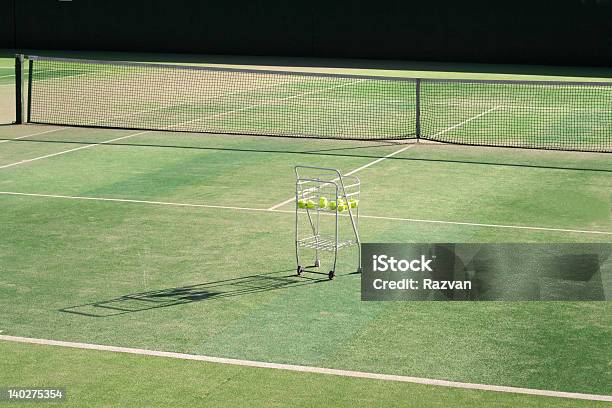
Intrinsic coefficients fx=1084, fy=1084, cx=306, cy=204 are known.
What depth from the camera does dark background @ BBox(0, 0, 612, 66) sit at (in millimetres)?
39625

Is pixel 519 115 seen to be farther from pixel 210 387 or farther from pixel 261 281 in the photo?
pixel 210 387

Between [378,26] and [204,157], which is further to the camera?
[378,26]

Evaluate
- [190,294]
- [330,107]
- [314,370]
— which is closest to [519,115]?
[330,107]

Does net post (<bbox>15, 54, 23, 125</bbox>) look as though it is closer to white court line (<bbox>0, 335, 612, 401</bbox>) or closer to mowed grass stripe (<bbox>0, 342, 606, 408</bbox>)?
white court line (<bbox>0, 335, 612, 401</bbox>)

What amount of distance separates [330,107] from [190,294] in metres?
16.7

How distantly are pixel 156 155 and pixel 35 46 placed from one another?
26.8 metres

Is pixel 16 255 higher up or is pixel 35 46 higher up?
pixel 35 46

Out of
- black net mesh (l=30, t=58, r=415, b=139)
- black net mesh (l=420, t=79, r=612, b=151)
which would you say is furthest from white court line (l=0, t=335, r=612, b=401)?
black net mesh (l=30, t=58, r=415, b=139)

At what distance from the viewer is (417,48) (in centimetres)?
4144

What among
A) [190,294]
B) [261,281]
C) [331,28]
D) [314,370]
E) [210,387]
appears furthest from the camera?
[331,28]

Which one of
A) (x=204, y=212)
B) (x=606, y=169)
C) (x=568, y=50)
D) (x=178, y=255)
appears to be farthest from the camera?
(x=568, y=50)

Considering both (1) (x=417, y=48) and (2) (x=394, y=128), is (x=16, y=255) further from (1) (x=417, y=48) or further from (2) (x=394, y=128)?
(1) (x=417, y=48)

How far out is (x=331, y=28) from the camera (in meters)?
42.5

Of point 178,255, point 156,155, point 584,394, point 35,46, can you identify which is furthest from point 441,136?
point 35,46
